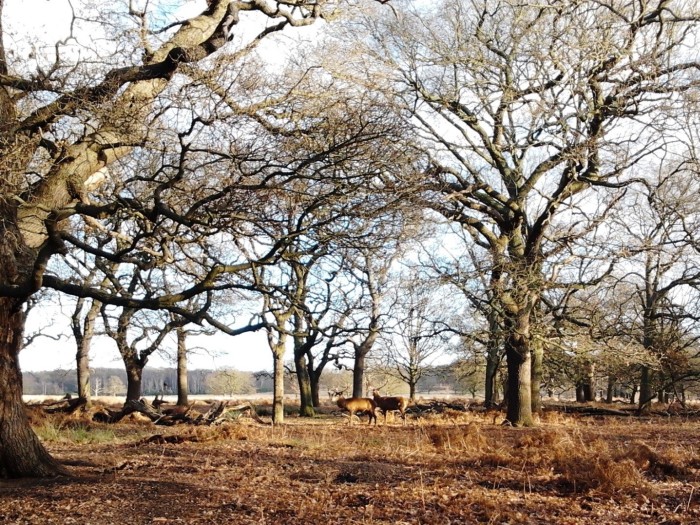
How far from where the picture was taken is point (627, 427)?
55.0ft

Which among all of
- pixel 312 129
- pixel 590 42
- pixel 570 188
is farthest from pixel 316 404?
pixel 312 129

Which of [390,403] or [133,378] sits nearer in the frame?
[390,403]

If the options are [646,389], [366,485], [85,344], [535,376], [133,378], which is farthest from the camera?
[133,378]

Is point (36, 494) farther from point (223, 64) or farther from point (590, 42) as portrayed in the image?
point (590, 42)

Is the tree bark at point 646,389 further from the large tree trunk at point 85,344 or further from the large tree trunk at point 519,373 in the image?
the large tree trunk at point 85,344

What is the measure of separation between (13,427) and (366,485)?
13.4ft

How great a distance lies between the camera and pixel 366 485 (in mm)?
7312

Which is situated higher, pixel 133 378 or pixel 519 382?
pixel 519 382

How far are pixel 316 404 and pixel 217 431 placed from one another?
18.7 metres

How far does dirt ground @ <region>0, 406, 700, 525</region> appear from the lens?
597cm

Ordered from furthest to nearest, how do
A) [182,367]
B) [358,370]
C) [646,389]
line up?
[358,370] → [182,367] → [646,389]

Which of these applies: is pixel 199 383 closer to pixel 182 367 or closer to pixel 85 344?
pixel 182 367

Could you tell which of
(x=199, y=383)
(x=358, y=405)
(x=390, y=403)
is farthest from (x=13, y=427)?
(x=199, y=383)

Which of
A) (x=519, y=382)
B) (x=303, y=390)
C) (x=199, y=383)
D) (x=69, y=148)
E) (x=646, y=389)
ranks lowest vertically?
(x=199, y=383)
